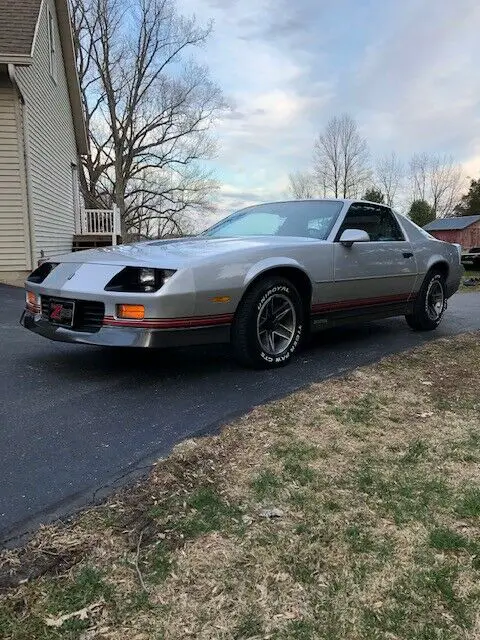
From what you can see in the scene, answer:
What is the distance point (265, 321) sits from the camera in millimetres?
4402

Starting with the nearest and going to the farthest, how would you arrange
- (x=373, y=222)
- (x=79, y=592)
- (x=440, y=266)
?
(x=79, y=592), (x=373, y=222), (x=440, y=266)

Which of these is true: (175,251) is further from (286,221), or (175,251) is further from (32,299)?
(286,221)

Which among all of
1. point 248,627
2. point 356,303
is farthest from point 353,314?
point 248,627

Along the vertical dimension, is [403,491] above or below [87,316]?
→ below

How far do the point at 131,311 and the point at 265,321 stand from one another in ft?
3.85

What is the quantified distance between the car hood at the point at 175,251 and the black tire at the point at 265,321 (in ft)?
1.06

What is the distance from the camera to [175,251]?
4148 millimetres

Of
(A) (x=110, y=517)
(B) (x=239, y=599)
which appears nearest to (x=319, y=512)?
(B) (x=239, y=599)

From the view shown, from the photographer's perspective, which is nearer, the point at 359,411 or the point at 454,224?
the point at 359,411

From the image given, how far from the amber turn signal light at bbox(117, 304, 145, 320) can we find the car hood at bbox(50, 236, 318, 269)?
32 centimetres

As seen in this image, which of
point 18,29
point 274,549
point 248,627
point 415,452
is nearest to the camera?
point 248,627

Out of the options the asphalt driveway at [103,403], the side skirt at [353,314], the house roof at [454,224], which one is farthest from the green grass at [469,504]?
the house roof at [454,224]

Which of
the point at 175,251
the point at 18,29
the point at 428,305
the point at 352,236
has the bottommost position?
the point at 428,305

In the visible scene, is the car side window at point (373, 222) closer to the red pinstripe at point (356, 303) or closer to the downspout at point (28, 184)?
the red pinstripe at point (356, 303)
